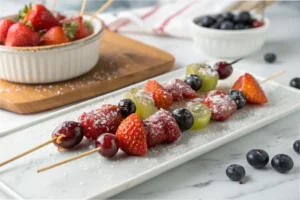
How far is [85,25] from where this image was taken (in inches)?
82.0

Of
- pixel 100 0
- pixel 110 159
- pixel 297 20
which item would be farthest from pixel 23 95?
pixel 100 0

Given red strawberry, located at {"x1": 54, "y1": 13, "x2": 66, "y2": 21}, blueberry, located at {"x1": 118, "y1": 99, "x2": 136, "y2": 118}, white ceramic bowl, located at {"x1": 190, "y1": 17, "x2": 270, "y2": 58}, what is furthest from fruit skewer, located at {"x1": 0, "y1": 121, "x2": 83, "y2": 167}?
white ceramic bowl, located at {"x1": 190, "y1": 17, "x2": 270, "y2": 58}

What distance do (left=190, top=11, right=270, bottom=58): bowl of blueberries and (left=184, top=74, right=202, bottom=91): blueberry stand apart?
0.45 metres

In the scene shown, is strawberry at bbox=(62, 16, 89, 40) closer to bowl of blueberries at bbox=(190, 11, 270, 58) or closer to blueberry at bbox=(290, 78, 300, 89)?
bowl of blueberries at bbox=(190, 11, 270, 58)

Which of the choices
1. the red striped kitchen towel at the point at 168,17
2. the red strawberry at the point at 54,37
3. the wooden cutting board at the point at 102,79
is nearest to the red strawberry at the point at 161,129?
the wooden cutting board at the point at 102,79

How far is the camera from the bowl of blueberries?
2.17 meters

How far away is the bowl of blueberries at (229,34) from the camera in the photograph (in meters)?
2.17

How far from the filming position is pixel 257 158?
1392 millimetres

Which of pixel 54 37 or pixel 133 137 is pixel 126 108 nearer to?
pixel 133 137

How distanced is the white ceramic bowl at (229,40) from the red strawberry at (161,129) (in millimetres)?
777

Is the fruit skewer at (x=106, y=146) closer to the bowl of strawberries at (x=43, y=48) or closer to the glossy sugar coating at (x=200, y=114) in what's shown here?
the glossy sugar coating at (x=200, y=114)

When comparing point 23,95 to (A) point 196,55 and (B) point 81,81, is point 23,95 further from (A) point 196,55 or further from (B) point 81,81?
(A) point 196,55

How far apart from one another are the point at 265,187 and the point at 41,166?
540mm

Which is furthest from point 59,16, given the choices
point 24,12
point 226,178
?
point 226,178
